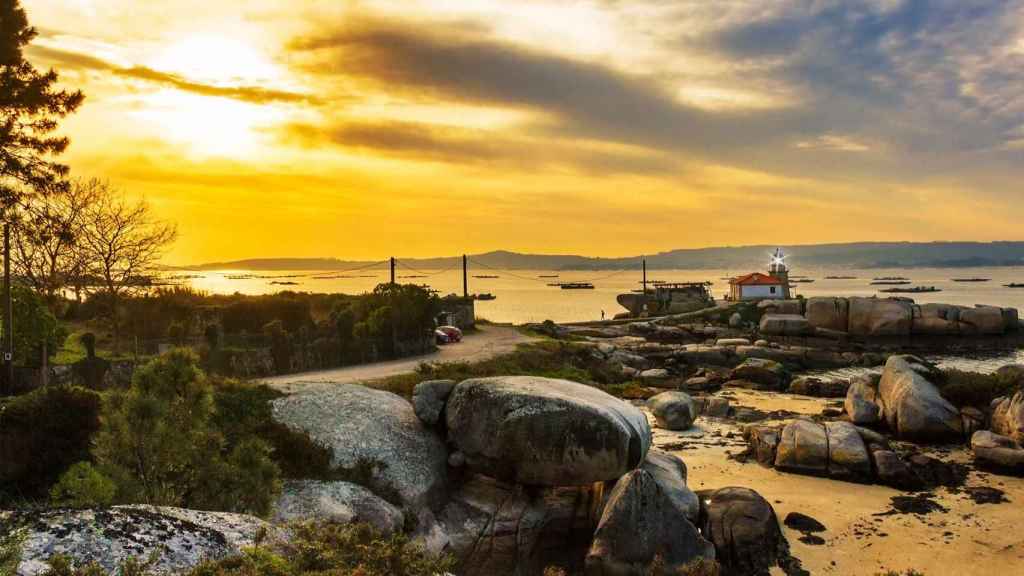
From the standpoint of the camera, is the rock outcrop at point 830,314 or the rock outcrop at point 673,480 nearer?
the rock outcrop at point 673,480

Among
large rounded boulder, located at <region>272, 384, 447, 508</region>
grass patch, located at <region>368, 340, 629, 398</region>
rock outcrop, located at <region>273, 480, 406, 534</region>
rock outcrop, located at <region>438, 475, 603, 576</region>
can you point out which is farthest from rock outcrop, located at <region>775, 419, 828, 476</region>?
rock outcrop, located at <region>273, 480, 406, 534</region>

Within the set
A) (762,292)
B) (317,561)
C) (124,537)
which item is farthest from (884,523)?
(762,292)

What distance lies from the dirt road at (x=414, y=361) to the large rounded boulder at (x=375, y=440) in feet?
5.61

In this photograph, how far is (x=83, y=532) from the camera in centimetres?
Answer: 667

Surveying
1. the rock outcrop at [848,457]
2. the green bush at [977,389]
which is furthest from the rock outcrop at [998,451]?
the green bush at [977,389]

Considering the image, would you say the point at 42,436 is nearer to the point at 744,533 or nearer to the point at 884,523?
the point at 744,533

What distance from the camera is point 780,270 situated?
96.1 meters

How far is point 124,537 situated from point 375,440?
11136 millimetres

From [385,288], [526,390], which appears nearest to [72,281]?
[385,288]

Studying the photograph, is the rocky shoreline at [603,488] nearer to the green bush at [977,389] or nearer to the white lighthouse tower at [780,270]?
the green bush at [977,389]

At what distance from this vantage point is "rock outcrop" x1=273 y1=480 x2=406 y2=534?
14.4m

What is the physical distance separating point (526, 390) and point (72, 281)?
143 ft

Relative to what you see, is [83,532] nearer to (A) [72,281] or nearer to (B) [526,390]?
(B) [526,390]

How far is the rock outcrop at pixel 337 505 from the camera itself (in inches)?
566
